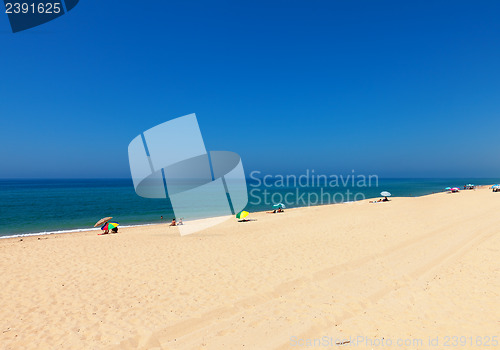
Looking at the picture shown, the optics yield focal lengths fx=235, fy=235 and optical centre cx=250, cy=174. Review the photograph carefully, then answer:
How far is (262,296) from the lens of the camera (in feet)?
23.1

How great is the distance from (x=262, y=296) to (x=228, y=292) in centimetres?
110

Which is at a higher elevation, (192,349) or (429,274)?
(192,349)

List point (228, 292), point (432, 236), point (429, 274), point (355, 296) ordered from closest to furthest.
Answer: point (355, 296)
point (228, 292)
point (429, 274)
point (432, 236)

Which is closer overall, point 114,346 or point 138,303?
point 114,346

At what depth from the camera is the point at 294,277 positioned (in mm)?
8336

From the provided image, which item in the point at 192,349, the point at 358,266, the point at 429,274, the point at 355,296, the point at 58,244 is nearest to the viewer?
the point at 192,349

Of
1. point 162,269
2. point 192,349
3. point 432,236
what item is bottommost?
point 432,236

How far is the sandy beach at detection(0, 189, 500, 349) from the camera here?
5145mm

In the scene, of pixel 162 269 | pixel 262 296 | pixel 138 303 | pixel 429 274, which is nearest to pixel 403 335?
pixel 262 296

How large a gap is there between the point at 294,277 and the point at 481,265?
6856 mm

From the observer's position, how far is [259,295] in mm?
7117

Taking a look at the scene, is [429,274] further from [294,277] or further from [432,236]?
[432,236]

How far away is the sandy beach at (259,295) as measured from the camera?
5.14m

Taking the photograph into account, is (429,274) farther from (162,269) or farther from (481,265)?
(162,269)
